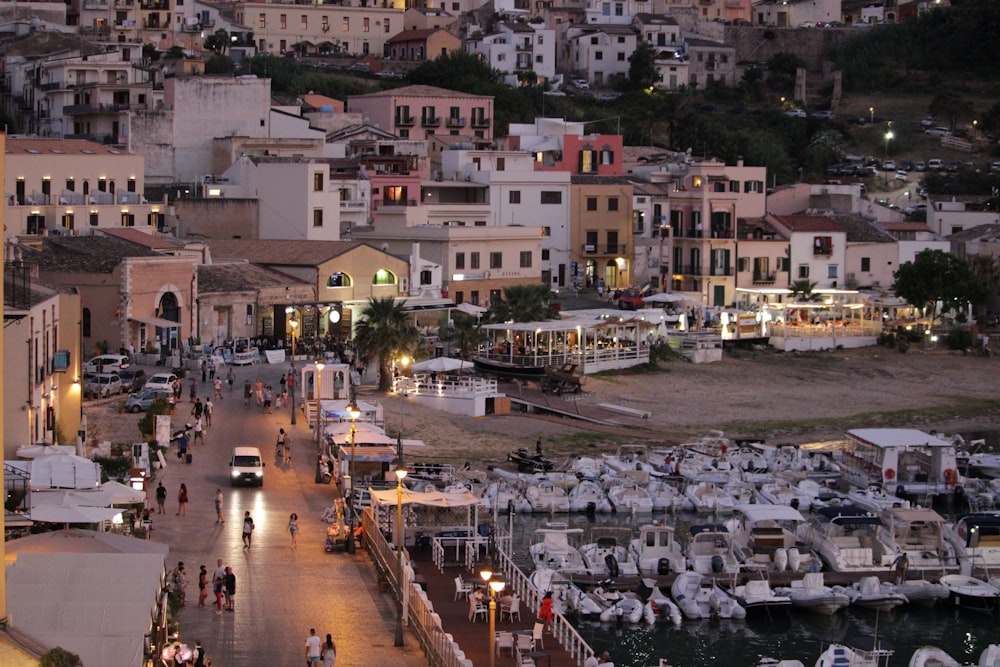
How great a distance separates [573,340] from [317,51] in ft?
205

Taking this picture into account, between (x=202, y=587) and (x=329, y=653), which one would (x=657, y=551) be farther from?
(x=329, y=653)

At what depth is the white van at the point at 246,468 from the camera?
131 ft

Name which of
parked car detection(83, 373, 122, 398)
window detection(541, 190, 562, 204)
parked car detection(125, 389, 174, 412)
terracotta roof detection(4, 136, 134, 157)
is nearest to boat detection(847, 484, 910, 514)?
parked car detection(125, 389, 174, 412)

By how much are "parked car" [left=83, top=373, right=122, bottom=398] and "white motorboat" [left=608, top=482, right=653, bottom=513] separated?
45.4ft

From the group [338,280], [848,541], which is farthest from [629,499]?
[338,280]

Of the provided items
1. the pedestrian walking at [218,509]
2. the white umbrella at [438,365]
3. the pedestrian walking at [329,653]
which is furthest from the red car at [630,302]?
the pedestrian walking at [329,653]

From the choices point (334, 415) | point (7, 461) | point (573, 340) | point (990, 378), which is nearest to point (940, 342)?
point (990, 378)

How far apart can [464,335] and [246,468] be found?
2053cm

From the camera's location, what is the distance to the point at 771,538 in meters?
39.6

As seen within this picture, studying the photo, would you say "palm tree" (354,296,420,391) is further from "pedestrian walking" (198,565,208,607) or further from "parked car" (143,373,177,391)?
"pedestrian walking" (198,565,208,607)

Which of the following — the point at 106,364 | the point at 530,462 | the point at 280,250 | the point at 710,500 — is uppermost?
the point at 280,250

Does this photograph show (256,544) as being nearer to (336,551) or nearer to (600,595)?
(336,551)

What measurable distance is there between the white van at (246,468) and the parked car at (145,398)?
273 inches

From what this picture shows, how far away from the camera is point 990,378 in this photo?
6606 centimetres
